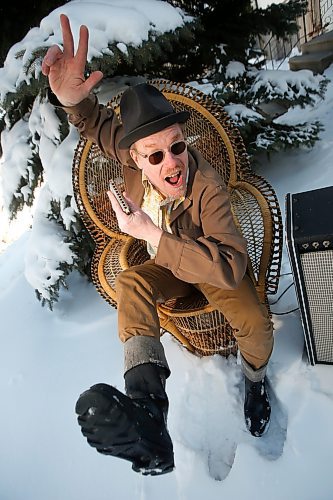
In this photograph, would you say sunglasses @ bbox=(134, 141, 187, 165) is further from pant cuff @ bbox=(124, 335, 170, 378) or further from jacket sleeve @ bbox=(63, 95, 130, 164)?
pant cuff @ bbox=(124, 335, 170, 378)

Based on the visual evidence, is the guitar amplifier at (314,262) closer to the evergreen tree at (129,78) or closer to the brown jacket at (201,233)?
the brown jacket at (201,233)

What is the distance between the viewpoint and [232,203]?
7.49ft

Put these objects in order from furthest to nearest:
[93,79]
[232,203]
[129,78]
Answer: [129,78] < [232,203] < [93,79]

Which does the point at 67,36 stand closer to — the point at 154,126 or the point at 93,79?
the point at 93,79

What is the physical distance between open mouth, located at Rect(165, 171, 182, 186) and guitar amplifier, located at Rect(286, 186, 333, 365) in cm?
47

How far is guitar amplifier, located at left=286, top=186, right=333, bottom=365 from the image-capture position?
1603 mm

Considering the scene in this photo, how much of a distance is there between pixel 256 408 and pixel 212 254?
781 millimetres

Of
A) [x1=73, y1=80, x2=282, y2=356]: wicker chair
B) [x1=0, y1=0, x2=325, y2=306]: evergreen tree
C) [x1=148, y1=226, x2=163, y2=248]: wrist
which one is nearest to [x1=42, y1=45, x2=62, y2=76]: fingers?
[x1=0, y1=0, x2=325, y2=306]: evergreen tree

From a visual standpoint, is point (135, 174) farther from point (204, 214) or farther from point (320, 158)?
point (320, 158)

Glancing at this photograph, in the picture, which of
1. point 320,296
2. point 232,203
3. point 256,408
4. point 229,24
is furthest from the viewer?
point 229,24

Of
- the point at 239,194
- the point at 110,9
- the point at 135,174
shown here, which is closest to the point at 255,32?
the point at 110,9

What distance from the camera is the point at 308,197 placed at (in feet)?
6.15

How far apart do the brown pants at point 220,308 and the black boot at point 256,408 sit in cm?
11

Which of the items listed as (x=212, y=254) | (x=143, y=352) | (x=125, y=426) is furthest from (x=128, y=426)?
(x=212, y=254)
